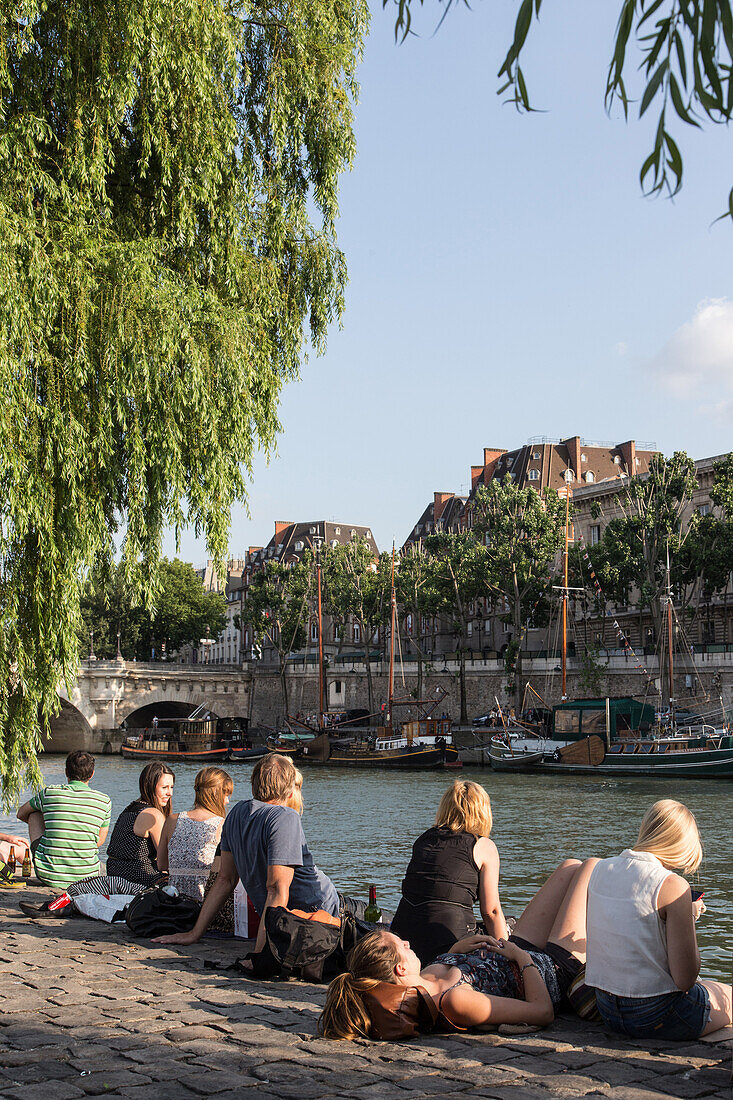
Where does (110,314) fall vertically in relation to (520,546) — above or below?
below

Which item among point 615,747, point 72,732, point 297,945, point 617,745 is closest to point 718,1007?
point 297,945

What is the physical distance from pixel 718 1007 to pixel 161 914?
161 inches

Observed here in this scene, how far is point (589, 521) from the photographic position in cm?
7000

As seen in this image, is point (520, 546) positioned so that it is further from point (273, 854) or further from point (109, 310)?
point (273, 854)

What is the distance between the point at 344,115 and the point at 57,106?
3.11 meters

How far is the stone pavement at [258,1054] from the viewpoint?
4527 millimetres

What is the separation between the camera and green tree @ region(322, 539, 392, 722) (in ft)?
227

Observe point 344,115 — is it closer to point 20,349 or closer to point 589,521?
point 20,349

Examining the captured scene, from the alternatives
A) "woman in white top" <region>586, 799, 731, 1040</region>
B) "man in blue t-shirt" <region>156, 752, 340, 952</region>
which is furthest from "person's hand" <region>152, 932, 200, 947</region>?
"woman in white top" <region>586, 799, 731, 1040</region>

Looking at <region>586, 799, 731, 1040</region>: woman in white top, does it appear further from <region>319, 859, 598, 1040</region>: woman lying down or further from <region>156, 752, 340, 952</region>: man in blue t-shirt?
<region>156, 752, 340, 952</region>: man in blue t-shirt

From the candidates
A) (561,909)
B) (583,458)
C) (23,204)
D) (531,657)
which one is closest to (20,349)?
(23,204)

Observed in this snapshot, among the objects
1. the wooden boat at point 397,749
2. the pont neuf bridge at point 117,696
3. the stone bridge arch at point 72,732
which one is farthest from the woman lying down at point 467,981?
the stone bridge arch at point 72,732

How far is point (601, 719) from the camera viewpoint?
47094mm

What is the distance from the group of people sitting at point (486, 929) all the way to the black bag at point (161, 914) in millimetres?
219
